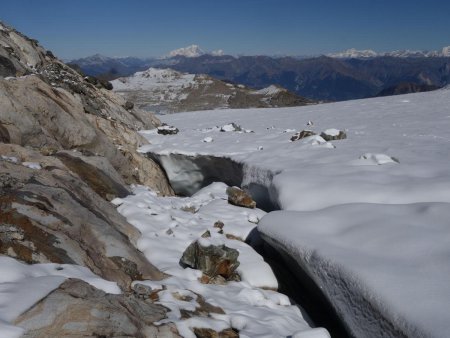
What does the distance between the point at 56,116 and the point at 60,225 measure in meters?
6.03

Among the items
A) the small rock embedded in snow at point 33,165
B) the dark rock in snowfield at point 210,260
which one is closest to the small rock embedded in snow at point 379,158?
the dark rock in snowfield at point 210,260

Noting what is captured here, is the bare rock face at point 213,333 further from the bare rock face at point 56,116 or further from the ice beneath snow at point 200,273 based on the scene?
the bare rock face at point 56,116

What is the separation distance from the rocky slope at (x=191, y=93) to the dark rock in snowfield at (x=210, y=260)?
187 feet

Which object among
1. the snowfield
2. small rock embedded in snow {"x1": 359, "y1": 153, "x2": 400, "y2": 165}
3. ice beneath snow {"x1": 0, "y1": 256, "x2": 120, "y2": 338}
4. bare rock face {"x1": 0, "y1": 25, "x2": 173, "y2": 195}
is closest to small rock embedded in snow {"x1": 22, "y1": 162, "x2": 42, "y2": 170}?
bare rock face {"x1": 0, "y1": 25, "x2": 173, "y2": 195}

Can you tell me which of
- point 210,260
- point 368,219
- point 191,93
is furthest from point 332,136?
point 191,93

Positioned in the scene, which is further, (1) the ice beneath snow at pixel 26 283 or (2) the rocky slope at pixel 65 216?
(2) the rocky slope at pixel 65 216

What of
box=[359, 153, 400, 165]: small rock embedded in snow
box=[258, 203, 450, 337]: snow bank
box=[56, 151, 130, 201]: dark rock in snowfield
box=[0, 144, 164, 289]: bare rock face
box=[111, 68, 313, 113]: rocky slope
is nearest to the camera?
box=[258, 203, 450, 337]: snow bank

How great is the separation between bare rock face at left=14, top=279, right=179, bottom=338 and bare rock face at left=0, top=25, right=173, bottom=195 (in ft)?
18.7

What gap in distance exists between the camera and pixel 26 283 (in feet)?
11.4

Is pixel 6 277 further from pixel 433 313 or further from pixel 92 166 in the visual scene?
pixel 92 166

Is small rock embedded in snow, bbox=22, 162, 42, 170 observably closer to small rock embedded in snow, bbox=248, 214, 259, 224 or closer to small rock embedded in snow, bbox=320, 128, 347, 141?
small rock embedded in snow, bbox=248, 214, 259, 224

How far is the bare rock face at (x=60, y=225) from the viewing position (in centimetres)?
452

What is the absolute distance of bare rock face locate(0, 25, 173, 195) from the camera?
8.63 meters

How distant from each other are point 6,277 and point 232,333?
2566 millimetres
